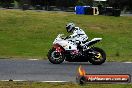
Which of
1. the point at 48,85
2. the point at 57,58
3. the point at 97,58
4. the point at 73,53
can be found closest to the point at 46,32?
the point at 73,53

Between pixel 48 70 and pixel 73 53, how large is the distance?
8.31ft

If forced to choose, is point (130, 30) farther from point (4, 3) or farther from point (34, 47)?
point (4, 3)

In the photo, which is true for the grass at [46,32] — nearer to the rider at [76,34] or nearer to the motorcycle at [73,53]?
the motorcycle at [73,53]

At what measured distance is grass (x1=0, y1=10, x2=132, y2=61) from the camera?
27984mm

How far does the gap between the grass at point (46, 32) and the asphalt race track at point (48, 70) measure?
5.93 meters

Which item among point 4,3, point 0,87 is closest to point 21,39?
point 0,87

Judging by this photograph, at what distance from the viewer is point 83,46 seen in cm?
1869

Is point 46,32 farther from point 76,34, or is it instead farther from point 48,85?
point 48,85

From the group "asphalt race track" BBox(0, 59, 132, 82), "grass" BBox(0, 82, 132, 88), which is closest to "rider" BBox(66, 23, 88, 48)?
"asphalt race track" BBox(0, 59, 132, 82)

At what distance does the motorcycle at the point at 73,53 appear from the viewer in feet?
60.4

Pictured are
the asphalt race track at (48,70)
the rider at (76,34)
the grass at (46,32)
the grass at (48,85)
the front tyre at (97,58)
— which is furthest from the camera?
the grass at (46,32)

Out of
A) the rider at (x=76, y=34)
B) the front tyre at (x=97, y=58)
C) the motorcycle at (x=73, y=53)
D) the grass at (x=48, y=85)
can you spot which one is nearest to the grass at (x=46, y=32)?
the motorcycle at (x=73, y=53)

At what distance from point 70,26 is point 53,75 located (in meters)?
4.00

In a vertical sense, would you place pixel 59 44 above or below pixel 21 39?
above
